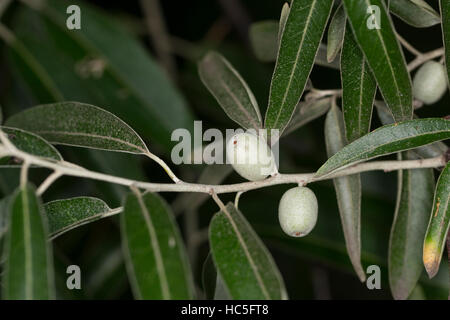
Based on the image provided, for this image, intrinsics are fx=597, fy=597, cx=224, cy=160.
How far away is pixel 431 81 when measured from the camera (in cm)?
80

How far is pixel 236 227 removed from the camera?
0.67 meters

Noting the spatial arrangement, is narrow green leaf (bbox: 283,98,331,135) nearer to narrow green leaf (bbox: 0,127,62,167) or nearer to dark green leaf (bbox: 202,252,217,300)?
dark green leaf (bbox: 202,252,217,300)

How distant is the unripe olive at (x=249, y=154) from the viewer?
663mm

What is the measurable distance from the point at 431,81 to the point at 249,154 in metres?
0.30

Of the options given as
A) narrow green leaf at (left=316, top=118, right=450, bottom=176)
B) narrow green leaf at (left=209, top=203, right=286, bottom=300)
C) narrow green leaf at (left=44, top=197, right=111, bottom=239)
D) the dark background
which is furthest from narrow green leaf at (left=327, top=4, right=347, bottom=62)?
the dark background

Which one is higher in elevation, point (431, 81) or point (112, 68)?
point (112, 68)

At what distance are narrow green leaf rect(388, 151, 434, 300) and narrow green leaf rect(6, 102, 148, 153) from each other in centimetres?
37

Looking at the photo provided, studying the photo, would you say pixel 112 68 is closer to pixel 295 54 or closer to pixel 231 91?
pixel 231 91

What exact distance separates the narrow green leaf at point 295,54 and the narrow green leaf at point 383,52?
0.06 metres

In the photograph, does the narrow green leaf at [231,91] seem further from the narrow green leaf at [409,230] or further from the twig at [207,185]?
the narrow green leaf at [409,230]

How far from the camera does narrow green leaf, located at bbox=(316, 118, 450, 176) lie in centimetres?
66

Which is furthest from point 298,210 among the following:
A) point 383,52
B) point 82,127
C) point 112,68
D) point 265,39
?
point 112,68

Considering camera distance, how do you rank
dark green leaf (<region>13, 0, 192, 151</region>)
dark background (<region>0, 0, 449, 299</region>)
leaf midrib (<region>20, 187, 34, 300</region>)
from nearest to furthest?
leaf midrib (<region>20, 187, 34, 300</region>) < dark background (<region>0, 0, 449, 299</region>) < dark green leaf (<region>13, 0, 192, 151</region>)
